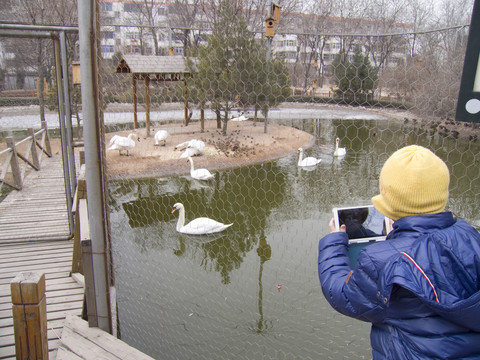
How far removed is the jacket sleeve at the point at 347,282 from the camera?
91 cm

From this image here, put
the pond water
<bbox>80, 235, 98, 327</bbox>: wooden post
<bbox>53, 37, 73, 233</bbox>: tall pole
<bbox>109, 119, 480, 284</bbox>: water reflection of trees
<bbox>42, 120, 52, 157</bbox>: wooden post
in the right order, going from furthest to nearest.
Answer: <bbox>42, 120, 52, 157</bbox>: wooden post
<bbox>109, 119, 480, 284</bbox>: water reflection of trees
<bbox>53, 37, 73, 233</bbox>: tall pole
the pond water
<bbox>80, 235, 98, 327</bbox>: wooden post

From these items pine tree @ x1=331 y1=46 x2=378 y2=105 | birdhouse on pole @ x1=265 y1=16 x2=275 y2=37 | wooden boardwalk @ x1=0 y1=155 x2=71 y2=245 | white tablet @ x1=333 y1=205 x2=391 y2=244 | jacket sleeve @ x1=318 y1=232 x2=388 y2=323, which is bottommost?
wooden boardwalk @ x1=0 y1=155 x2=71 y2=245

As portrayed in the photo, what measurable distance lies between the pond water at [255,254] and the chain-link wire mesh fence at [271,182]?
Answer: 0.6 inches

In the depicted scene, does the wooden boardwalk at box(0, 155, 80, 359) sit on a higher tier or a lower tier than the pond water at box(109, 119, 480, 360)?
higher

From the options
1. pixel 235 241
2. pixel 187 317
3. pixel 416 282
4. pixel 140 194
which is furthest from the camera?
pixel 140 194

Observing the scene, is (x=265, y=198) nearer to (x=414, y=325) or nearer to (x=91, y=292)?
A: (x=91, y=292)

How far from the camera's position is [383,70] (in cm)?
190

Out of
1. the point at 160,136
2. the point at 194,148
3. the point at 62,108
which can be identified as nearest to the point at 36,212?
the point at 62,108

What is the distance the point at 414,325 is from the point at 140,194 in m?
5.98

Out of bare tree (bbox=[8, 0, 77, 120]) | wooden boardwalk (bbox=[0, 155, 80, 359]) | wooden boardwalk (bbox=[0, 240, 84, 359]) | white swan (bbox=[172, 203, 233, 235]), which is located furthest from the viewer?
bare tree (bbox=[8, 0, 77, 120])

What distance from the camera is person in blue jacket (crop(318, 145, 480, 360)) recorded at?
0.83 metres

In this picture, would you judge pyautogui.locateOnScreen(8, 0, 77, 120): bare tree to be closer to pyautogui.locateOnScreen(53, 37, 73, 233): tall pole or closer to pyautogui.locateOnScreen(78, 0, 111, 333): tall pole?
pyautogui.locateOnScreen(53, 37, 73, 233): tall pole

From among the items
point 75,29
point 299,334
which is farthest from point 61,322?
point 75,29

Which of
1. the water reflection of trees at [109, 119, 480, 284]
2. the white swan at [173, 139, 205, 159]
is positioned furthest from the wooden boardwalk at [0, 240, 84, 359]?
the white swan at [173, 139, 205, 159]
